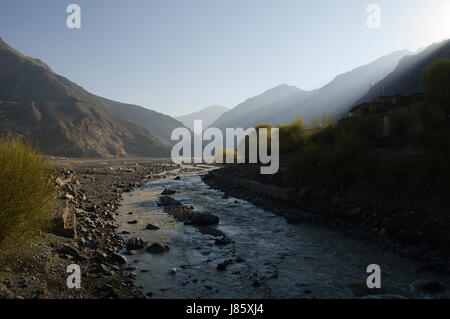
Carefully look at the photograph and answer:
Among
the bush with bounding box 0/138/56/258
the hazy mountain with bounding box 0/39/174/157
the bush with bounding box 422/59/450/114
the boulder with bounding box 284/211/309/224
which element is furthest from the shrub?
the hazy mountain with bounding box 0/39/174/157

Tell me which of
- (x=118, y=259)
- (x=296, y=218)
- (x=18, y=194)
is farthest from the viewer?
(x=296, y=218)

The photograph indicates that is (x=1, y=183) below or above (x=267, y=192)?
above

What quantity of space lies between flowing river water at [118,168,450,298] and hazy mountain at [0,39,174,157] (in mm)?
91015

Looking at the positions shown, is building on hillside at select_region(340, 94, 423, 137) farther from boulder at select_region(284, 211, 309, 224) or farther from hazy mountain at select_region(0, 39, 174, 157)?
hazy mountain at select_region(0, 39, 174, 157)

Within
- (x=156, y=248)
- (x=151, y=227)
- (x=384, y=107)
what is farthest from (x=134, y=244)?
(x=384, y=107)

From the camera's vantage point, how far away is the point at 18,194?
6.34m

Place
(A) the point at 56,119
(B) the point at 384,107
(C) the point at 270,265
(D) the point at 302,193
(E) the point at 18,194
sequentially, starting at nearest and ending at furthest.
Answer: (E) the point at 18,194, (C) the point at 270,265, (D) the point at 302,193, (B) the point at 384,107, (A) the point at 56,119

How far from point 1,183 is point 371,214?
16.9 meters

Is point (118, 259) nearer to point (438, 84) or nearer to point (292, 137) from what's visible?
point (438, 84)

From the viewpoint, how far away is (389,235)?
43.2 ft

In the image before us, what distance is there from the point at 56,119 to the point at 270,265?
115162 millimetres
